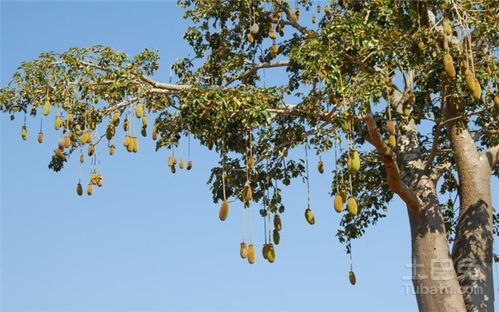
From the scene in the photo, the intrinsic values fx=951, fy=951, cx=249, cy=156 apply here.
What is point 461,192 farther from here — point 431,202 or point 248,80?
point 248,80

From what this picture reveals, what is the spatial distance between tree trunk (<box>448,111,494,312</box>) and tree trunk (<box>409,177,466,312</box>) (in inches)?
10.7

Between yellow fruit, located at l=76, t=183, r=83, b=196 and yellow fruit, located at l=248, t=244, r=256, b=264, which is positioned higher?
yellow fruit, located at l=76, t=183, r=83, b=196

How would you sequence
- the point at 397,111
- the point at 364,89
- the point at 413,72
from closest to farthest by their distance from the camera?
the point at 364,89 < the point at 413,72 < the point at 397,111

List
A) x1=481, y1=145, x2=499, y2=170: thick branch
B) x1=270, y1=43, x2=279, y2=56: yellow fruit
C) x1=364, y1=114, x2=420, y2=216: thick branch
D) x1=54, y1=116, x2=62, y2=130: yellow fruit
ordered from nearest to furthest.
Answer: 1. x1=54, y1=116, x2=62, y2=130: yellow fruit
2. x1=364, y1=114, x2=420, y2=216: thick branch
3. x1=270, y1=43, x2=279, y2=56: yellow fruit
4. x1=481, y1=145, x2=499, y2=170: thick branch

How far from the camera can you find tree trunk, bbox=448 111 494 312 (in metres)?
8.83

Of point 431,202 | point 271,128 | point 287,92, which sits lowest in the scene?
point 431,202

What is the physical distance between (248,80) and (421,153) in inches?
74.2

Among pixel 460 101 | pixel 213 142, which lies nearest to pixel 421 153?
pixel 460 101

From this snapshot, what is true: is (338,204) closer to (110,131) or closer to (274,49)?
(110,131)

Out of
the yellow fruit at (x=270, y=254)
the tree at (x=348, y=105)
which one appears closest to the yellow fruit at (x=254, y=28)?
the tree at (x=348, y=105)

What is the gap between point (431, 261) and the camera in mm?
8602

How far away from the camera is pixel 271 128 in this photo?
8.19m

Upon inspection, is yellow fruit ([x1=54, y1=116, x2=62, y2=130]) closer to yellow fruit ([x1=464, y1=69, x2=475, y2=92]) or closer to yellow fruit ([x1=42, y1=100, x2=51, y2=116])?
yellow fruit ([x1=42, y1=100, x2=51, y2=116])

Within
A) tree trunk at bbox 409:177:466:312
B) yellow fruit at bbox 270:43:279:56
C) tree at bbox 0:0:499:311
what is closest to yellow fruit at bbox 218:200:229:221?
tree at bbox 0:0:499:311
